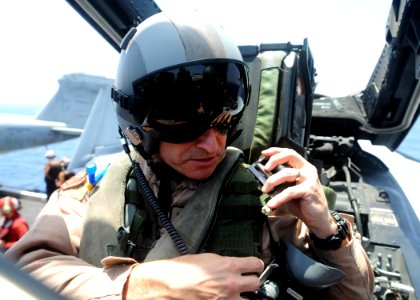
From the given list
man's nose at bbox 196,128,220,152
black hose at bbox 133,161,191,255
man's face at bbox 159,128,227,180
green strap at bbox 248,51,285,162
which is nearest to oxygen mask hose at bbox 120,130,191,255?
black hose at bbox 133,161,191,255

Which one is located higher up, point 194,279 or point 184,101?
point 184,101

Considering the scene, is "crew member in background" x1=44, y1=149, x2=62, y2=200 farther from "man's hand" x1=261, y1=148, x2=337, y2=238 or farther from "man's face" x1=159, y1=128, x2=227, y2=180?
"man's hand" x1=261, y1=148, x2=337, y2=238

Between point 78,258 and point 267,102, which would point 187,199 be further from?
point 267,102

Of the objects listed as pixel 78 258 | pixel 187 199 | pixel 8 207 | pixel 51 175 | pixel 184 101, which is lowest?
pixel 51 175

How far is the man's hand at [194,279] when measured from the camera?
63cm

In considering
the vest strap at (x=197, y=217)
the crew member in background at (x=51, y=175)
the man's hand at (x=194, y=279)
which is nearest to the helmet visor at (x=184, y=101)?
the vest strap at (x=197, y=217)

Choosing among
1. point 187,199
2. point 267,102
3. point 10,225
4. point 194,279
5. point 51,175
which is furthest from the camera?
point 51,175

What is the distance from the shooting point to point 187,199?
41.3 inches

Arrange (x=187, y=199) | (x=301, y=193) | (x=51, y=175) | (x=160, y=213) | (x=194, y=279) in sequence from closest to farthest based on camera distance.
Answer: (x=194, y=279) < (x=301, y=193) < (x=160, y=213) < (x=187, y=199) < (x=51, y=175)

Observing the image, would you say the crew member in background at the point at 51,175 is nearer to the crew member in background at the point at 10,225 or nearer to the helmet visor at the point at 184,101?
the crew member in background at the point at 10,225

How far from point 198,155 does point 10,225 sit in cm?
427

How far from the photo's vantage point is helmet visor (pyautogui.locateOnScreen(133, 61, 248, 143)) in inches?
38.2

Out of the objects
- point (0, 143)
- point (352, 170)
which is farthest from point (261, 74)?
point (0, 143)

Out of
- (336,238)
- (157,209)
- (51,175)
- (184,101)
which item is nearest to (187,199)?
(157,209)
